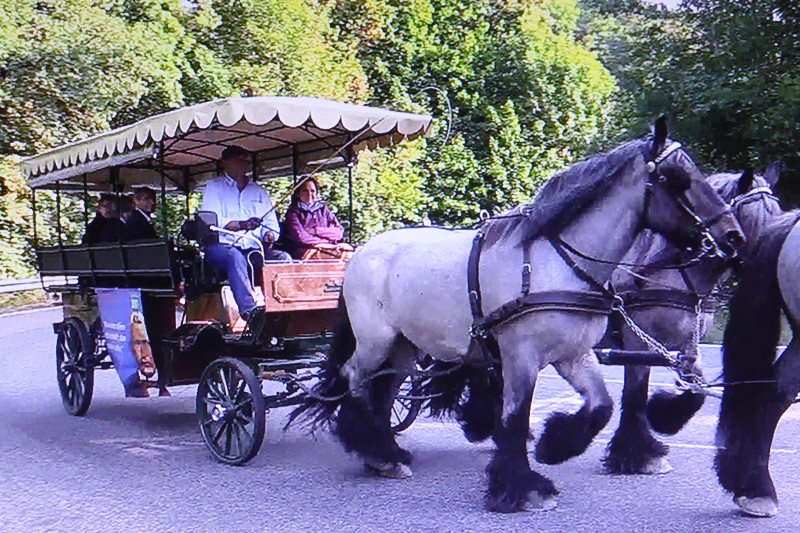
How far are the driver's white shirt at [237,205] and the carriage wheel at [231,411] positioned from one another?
1009mm

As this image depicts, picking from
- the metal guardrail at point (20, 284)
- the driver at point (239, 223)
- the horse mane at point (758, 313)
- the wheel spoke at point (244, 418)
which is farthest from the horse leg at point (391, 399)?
the metal guardrail at point (20, 284)

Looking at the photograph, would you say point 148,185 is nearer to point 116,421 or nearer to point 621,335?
point 116,421

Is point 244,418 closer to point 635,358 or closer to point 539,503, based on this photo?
point 539,503

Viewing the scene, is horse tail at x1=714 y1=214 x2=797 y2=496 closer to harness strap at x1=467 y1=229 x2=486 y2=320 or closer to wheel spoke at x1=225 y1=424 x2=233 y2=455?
harness strap at x1=467 y1=229 x2=486 y2=320

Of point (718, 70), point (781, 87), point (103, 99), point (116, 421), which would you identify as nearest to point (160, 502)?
point (116, 421)

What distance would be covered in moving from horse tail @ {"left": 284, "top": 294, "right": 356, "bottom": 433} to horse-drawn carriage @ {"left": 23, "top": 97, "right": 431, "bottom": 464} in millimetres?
174

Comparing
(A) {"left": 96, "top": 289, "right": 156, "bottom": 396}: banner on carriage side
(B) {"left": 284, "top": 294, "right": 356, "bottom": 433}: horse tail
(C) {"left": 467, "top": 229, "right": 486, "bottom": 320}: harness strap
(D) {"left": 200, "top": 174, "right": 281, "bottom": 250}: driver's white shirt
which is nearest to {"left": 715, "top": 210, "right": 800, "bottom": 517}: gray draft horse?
(C) {"left": 467, "top": 229, "right": 486, "bottom": 320}: harness strap

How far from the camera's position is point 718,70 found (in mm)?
18719

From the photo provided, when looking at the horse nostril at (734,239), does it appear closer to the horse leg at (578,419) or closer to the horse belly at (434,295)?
the horse leg at (578,419)

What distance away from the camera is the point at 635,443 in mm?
6523

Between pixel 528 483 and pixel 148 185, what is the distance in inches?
234

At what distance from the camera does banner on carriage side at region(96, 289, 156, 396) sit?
8.07 meters

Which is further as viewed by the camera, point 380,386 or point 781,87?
point 781,87

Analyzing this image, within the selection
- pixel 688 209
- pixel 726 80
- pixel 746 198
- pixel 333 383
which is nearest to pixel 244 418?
pixel 333 383
